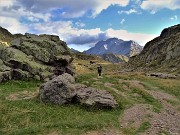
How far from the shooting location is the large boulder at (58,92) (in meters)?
35.2

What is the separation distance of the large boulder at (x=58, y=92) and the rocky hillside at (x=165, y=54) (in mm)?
57081

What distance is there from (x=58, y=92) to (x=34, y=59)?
75.2 feet

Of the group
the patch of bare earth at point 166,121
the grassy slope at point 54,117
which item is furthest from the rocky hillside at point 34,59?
the patch of bare earth at point 166,121

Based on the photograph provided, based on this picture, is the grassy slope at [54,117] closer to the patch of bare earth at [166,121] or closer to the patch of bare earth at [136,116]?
the patch of bare earth at [136,116]

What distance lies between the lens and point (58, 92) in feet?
117

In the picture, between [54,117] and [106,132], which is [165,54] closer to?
[54,117]

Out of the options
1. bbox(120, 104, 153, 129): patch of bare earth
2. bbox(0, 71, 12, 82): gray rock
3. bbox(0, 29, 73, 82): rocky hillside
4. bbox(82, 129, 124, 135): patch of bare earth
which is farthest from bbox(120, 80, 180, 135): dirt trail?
bbox(0, 29, 73, 82): rocky hillside

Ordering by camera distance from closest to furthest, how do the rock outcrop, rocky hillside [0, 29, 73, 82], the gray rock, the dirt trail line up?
the dirt trail, the rock outcrop, the gray rock, rocky hillside [0, 29, 73, 82]

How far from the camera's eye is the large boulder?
116 ft

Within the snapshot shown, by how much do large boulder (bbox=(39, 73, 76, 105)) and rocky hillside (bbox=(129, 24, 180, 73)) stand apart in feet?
187

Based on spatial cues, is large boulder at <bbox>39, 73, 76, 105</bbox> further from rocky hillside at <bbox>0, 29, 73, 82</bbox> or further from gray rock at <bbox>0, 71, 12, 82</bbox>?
rocky hillside at <bbox>0, 29, 73, 82</bbox>

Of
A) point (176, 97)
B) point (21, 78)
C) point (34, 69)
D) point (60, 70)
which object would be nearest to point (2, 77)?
point (21, 78)

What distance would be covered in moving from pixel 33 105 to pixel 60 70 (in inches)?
967

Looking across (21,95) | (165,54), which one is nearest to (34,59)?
(21,95)
